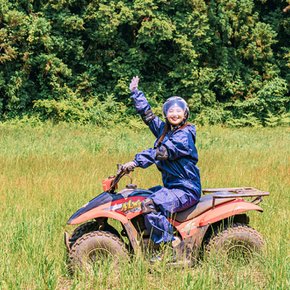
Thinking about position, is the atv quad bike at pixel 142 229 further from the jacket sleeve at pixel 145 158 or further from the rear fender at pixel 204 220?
the jacket sleeve at pixel 145 158

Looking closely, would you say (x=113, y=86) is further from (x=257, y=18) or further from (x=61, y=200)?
(x=61, y=200)

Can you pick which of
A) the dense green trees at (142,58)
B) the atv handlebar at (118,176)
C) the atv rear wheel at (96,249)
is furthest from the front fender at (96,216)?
the dense green trees at (142,58)

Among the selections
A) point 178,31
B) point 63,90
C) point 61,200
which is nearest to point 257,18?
point 178,31

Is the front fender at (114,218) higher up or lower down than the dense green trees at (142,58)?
lower down

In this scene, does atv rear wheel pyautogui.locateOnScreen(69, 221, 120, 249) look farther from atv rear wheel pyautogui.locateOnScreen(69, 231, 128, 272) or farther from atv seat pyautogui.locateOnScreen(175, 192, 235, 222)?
atv seat pyautogui.locateOnScreen(175, 192, 235, 222)

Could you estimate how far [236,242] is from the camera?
17.0 feet

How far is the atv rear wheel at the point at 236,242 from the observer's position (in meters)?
5.16

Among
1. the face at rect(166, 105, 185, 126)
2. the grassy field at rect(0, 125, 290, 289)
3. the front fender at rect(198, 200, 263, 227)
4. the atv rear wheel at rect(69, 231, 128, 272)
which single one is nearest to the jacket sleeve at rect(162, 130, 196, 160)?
the face at rect(166, 105, 185, 126)

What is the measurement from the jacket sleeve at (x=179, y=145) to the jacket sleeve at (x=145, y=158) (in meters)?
0.17

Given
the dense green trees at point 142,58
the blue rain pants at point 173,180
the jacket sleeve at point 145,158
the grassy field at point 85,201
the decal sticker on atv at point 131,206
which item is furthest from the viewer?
the dense green trees at point 142,58

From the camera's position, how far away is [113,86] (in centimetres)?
2477

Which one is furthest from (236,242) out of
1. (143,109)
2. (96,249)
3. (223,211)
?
(143,109)

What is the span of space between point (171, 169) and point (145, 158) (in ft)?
1.39

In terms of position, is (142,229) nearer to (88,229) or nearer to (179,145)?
(88,229)
